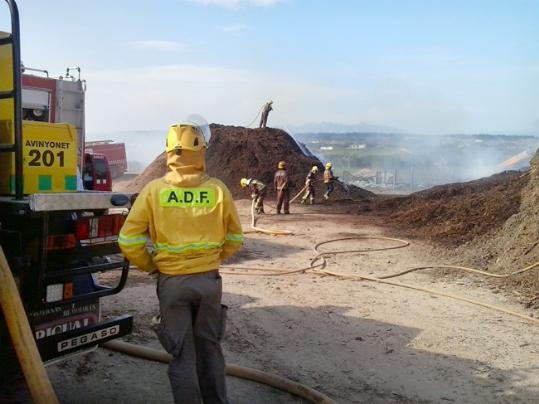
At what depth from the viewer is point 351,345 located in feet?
18.1

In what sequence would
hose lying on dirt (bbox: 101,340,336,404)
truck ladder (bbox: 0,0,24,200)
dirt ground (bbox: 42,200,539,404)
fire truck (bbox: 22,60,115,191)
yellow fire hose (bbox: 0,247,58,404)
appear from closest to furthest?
yellow fire hose (bbox: 0,247,58,404) → truck ladder (bbox: 0,0,24,200) → hose lying on dirt (bbox: 101,340,336,404) → dirt ground (bbox: 42,200,539,404) → fire truck (bbox: 22,60,115,191)

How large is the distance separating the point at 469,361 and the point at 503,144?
55427mm

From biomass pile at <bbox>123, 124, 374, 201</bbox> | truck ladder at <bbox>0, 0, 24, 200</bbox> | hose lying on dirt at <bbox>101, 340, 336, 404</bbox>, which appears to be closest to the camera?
truck ladder at <bbox>0, 0, 24, 200</bbox>

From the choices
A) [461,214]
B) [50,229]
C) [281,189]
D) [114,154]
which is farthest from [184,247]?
[114,154]

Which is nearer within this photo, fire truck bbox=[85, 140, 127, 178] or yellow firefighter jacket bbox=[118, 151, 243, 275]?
yellow firefighter jacket bbox=[118, 151, 243, 275]

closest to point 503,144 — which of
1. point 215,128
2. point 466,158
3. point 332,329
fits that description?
point 466,158

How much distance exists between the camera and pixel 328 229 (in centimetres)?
1405

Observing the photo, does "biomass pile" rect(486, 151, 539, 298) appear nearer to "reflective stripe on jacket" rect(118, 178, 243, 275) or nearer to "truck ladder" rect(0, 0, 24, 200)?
"reflective stripe on jacket" rect(118, 178, 243, 275)

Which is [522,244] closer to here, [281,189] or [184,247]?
[184,247]

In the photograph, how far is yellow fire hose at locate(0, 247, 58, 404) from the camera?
291 centimetres

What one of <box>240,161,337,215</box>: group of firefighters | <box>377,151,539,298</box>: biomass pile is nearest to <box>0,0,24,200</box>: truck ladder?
<box>377,151,539,298</box>: biomass pile

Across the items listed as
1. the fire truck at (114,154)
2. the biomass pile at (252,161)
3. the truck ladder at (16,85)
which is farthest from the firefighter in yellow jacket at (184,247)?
the fire truck at (114,154)

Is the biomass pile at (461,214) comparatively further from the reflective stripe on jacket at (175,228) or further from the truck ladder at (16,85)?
the truck ladder at (16,85)

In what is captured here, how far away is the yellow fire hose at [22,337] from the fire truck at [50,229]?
0.80ft
